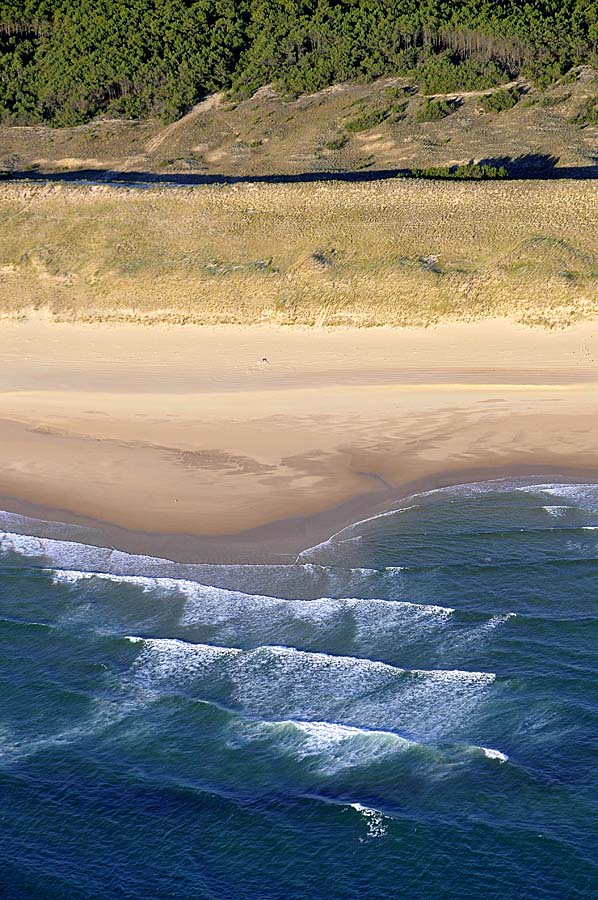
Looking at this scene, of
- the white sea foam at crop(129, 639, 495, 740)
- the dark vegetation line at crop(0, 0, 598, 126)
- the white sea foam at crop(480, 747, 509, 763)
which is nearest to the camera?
the white sea foam at crop(480, 747, 509, 763)

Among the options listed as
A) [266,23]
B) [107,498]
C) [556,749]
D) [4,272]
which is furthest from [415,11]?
[556,749]

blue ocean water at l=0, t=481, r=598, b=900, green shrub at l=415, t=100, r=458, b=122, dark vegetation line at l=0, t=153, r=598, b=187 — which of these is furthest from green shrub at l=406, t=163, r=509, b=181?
blue ocean water at l=0, t=481, r=598, b=900

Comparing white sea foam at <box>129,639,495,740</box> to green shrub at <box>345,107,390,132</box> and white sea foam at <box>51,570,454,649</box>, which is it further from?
green shrub at <box>345,107,390,132</box>

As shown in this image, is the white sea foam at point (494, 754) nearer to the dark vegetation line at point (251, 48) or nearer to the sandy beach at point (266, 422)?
the sandy beach at point (266, 422)

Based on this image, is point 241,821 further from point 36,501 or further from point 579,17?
point 579,17

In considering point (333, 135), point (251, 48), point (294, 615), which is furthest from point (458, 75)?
point (294, 615)

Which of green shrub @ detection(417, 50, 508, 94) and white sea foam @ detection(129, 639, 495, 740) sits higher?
green shrub @ detection(417, 50, 508, 94)

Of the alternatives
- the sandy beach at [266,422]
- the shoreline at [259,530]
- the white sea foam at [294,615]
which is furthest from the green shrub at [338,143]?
the white sea foam at [294,615]

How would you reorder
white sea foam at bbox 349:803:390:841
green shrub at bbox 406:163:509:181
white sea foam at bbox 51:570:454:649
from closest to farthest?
white sea foam at bbox 349:803:390:841 → white sea foam at bbox 51:570:454:649 → green shrub at bbox 406:163:509:181
